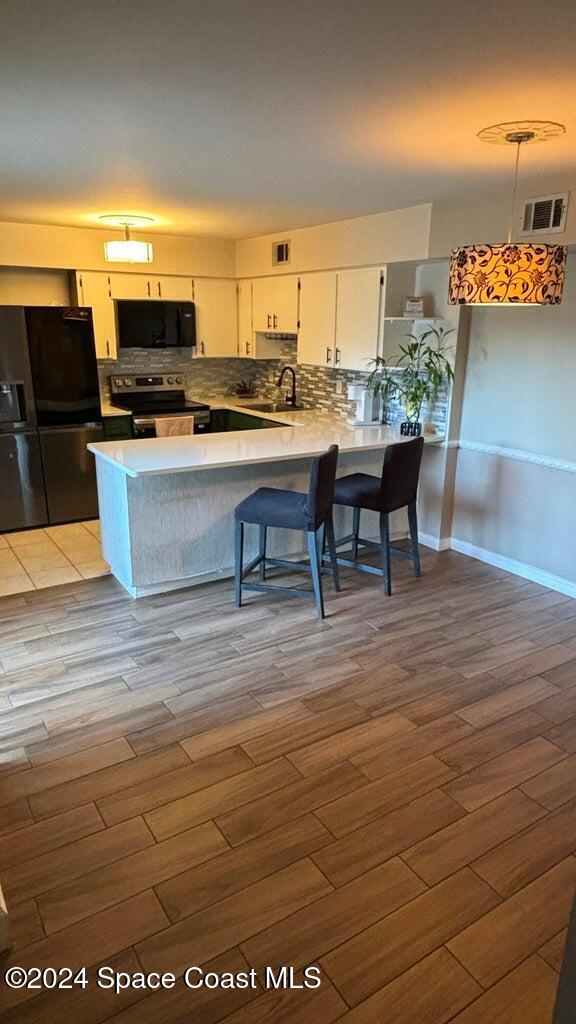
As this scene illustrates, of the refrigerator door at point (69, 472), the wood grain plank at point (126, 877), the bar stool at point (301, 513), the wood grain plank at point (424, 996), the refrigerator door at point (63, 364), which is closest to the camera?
the wood grain plank at point (424, 996)

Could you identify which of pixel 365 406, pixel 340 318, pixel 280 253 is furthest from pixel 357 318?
pixel 280 253

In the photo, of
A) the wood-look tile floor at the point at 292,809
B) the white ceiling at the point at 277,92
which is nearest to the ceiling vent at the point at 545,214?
the white ceiling at the point at 277,92

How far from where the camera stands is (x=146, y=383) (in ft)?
19.6

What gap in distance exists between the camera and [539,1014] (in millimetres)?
1521

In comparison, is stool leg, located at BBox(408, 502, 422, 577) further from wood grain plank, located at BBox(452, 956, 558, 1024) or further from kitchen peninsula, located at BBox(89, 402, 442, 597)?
wood grain plank, located at BBox(452, 956, 558, 1024)

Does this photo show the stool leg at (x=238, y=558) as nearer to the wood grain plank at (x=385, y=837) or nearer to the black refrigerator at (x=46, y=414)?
the wood grain plank at (x=385, y=837)

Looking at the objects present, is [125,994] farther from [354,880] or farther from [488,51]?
[488,51]

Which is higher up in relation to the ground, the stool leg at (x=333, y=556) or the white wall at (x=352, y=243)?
the white wall at (x=352, y=243)

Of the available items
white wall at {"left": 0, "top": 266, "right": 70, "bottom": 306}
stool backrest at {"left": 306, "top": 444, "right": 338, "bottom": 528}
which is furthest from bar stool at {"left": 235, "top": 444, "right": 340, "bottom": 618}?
white wall at {"left": 0, "top": 266, "right": 70, "bottom": 306}

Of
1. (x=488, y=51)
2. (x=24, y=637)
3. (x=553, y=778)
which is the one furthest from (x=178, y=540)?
(x=488, y=51)

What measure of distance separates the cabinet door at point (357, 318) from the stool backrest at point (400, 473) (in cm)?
111

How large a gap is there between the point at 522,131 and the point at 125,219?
3.08 metres

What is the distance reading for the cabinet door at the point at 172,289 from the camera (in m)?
5.54

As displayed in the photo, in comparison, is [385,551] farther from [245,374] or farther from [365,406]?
[245,374]
